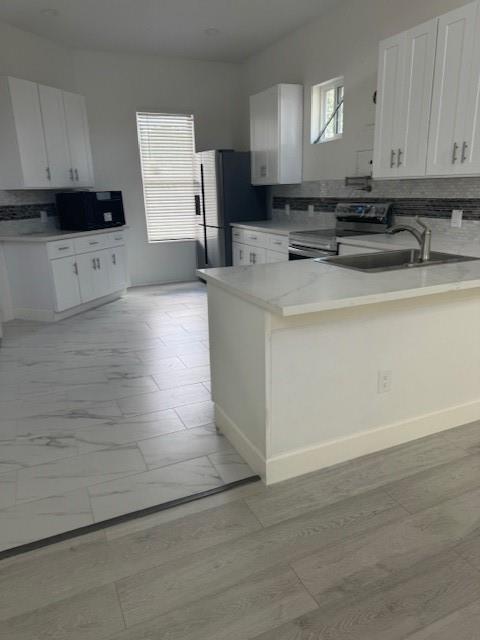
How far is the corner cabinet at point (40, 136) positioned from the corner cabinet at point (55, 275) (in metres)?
0.63

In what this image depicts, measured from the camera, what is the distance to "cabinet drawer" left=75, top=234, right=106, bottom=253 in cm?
477

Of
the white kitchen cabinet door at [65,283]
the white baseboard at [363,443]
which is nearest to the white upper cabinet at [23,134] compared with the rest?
the white kitchen cabinet door at [65,283]

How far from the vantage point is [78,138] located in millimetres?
4977

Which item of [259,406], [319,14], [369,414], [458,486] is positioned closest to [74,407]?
[259,406]

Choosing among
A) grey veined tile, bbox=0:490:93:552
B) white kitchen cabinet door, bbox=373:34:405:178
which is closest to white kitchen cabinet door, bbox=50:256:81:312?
grey veined tile, bbox=0:490:93:552

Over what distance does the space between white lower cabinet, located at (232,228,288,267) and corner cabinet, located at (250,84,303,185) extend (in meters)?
0.66

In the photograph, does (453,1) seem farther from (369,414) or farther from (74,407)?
(74,407)

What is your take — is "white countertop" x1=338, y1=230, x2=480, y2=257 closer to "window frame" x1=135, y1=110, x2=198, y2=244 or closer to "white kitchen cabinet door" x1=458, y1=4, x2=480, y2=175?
"white kitchen cabinet door" x1=458, y1=4, x2=480, y2=175

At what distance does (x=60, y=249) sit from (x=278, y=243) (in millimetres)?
2212

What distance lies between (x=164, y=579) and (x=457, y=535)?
1.11m

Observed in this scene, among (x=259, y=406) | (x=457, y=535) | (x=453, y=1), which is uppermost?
(x=453, y=1)

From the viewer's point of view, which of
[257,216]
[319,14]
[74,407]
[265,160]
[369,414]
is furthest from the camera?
A: [257,216]

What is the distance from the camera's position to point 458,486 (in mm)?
1962

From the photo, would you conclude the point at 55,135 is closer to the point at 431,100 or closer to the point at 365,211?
the point at 365,211
